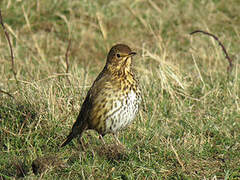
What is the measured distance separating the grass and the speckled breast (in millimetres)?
187

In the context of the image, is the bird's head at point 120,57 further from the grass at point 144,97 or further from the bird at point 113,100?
the grass at point 144,97

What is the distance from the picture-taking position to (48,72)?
21.1 feet

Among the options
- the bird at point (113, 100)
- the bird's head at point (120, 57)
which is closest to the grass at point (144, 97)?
the bird at point (113, 100)

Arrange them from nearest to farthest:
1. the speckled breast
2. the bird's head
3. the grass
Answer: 1. the grass
2. the speckled breast
3. the bird's head

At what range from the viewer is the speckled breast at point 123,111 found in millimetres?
4441

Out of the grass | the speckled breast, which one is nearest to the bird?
the speckled breast

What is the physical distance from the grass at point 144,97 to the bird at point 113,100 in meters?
0.18

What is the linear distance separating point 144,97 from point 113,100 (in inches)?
47.3

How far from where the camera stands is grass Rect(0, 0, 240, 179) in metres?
4.24

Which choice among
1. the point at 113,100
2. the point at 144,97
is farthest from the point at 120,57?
the point at 144,97

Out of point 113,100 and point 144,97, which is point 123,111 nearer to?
point 113,100

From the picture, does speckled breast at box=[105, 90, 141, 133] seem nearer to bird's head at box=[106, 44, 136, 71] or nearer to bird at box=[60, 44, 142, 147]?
bird at box=[60, 44, 142, 147]

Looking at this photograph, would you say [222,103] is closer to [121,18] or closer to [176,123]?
[176,123]

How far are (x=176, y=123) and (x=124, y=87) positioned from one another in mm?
924
